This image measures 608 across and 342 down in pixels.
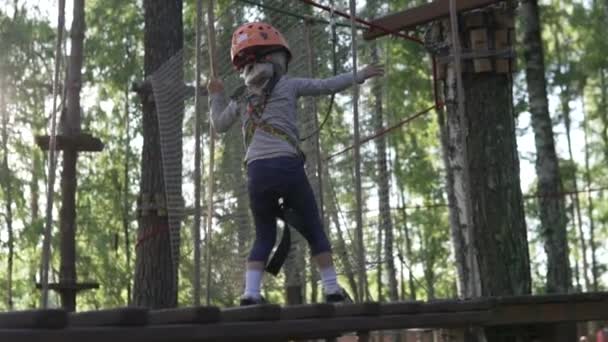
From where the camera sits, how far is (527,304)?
4625mm

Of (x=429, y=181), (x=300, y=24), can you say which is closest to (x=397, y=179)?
(x=429, y=181)

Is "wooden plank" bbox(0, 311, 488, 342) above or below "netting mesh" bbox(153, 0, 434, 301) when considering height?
below

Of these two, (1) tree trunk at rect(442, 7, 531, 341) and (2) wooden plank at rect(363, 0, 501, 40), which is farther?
(1) tree trunk at rect(442, 7, 531, 341)

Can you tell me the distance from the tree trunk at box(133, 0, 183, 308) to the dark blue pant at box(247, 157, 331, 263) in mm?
3710

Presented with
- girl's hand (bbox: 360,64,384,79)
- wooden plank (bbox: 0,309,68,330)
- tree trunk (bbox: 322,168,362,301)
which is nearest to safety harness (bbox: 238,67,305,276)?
girl's hand (bbox: 360,64,384,79)

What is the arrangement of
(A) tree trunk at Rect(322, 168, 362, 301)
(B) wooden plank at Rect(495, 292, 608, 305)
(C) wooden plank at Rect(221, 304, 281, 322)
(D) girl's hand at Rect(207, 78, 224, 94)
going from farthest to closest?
(A) tree trunk at Rect(322, 168, 362, 301)
(B) wooden plank at Rect(495, 292, 608, 305)
(D) girl's hand at Rect(207, 78, 224, 94)
(C) wooden plank at Rect(221, 304, 281, 322)

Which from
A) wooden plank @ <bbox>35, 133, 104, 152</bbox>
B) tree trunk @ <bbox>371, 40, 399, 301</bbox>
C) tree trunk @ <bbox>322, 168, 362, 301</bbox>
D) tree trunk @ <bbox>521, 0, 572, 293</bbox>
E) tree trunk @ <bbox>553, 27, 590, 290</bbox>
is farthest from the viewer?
tree trunk @ <bbox>553, 27, 590, 290</bbox>

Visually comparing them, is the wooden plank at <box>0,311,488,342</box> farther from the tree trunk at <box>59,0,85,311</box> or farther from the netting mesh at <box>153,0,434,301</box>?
the tree trunk at <box>59,0,85,311</box>

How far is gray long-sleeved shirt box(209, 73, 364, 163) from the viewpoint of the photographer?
14.1 ft

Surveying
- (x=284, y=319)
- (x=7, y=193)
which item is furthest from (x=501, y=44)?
(x=7, y=193)

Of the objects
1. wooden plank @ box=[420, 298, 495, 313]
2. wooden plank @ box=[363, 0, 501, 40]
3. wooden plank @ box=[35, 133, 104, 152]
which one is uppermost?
wooden plank @ box=[363, 0, 501, 40]

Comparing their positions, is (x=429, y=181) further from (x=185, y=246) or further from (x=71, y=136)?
(x=71, y=136)

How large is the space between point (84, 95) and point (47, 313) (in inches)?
647

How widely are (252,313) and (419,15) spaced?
2.85 metres
